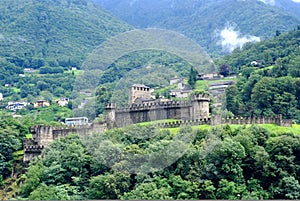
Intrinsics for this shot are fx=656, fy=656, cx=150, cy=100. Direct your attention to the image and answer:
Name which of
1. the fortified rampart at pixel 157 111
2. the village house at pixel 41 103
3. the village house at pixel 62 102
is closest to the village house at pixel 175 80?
the fortified rampart at pixel 157 111

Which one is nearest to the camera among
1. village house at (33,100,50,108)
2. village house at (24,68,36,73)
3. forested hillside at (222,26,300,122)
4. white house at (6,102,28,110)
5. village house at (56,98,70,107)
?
forested hillside at (222,26,300,122)

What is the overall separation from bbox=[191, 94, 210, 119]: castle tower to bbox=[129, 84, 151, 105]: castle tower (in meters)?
3.41

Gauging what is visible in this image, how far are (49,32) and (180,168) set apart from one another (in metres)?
109

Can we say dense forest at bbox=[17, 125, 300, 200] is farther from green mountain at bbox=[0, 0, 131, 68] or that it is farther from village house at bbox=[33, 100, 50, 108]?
green mountain at bbox=[0, 0, 131, 68]

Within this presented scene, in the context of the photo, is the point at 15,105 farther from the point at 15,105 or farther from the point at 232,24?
the point at 232,24

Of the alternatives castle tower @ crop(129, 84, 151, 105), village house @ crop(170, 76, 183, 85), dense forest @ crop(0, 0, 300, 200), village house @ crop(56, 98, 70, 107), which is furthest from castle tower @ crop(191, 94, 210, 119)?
village house @ crop(56, 98, 70, 107)

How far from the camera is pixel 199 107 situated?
4762 cm

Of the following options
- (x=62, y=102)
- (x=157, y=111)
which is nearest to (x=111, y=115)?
(x=157, y=111)

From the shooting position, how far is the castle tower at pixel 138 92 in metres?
A: 45.2

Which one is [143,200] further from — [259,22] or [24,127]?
[259,22]

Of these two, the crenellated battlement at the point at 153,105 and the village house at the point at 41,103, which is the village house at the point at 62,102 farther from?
the crenellated battlement at the point at 153,105

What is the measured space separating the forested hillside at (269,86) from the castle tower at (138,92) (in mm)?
17343

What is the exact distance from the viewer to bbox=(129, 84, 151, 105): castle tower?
4522 cm

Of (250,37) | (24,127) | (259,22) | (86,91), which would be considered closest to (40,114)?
(24,127)
